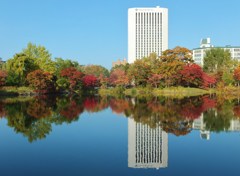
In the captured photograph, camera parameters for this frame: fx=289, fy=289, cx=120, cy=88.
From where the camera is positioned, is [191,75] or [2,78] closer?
[2,78]

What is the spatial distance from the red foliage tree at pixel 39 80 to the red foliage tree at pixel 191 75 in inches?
753

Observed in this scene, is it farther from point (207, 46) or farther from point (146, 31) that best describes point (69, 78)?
point (207, 46)

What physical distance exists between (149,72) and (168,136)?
34.6m

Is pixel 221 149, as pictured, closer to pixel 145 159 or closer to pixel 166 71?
pixel 145 159

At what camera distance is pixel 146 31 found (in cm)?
9862

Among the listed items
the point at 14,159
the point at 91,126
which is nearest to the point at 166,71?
the point at 91,126

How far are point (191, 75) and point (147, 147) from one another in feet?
116

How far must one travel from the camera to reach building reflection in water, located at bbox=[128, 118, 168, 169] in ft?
25.0

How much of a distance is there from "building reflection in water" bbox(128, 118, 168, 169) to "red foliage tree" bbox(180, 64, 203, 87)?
3094 cm

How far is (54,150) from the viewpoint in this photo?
28.7ft

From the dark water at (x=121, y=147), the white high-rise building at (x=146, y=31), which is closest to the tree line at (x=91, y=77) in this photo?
the dark water at (x=121, y=147)

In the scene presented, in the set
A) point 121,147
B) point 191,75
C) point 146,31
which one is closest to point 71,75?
point 191,75

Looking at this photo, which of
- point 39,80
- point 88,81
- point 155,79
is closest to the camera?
point 39,80

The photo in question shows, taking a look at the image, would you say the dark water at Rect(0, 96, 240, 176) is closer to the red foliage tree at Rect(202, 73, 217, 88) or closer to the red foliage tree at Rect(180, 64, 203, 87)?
the red foliage tree at Rect(180, 64, 203, 87)
